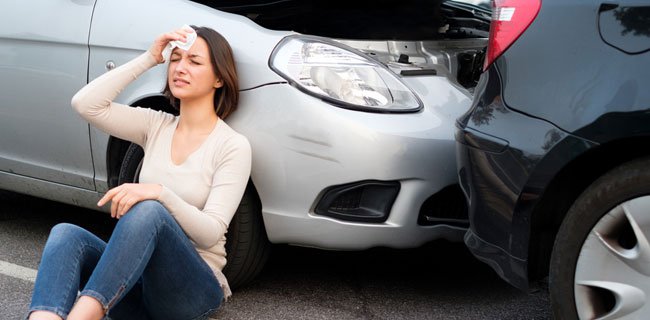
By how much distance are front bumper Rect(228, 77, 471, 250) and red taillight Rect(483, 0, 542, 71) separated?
52 centimetres

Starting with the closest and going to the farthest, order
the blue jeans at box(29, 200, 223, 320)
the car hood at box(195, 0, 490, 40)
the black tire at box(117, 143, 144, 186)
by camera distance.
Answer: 1. the blue jeans at box(29, 200, 223, 320)
2. the black tire at box(117, 143, 144, 186)
3. the car hood at box(195, 0, 490, 40)

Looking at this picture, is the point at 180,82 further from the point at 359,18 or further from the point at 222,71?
the point at 359,18

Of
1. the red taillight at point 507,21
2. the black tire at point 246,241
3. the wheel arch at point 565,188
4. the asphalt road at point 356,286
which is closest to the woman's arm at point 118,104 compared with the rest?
the black tire at point 246,241

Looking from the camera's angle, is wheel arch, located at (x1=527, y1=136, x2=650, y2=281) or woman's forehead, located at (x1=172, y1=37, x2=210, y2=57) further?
woman's forehead, located at (x1=172, y1=37, x2=210, y2=57)

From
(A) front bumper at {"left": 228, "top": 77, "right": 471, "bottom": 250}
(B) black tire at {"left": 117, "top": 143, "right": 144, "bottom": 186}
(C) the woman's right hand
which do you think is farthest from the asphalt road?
(C) the woman's right hand

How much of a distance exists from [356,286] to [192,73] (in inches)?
42.4

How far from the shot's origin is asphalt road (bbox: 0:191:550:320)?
352 cm

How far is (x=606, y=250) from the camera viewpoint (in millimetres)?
2541

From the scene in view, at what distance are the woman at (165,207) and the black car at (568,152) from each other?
0.84m

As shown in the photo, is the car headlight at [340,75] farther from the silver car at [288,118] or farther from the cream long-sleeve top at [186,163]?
the cream long-sleeve top at [186,163]

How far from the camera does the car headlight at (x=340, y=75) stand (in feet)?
10.9

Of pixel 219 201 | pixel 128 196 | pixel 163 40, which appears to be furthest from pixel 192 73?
pixel 128 196

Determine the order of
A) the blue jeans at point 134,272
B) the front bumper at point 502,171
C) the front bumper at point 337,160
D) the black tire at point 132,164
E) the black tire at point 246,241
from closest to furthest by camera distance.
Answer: the front bumper at point 502,171, the blue jeans at point 134,272, the front bumper at point 337,160, the black tire at point 246,241, the black tire at point 132,164

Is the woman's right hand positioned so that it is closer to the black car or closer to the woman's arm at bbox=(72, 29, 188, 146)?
the woman's arm at bbox=(72, 29, 188, 146)
